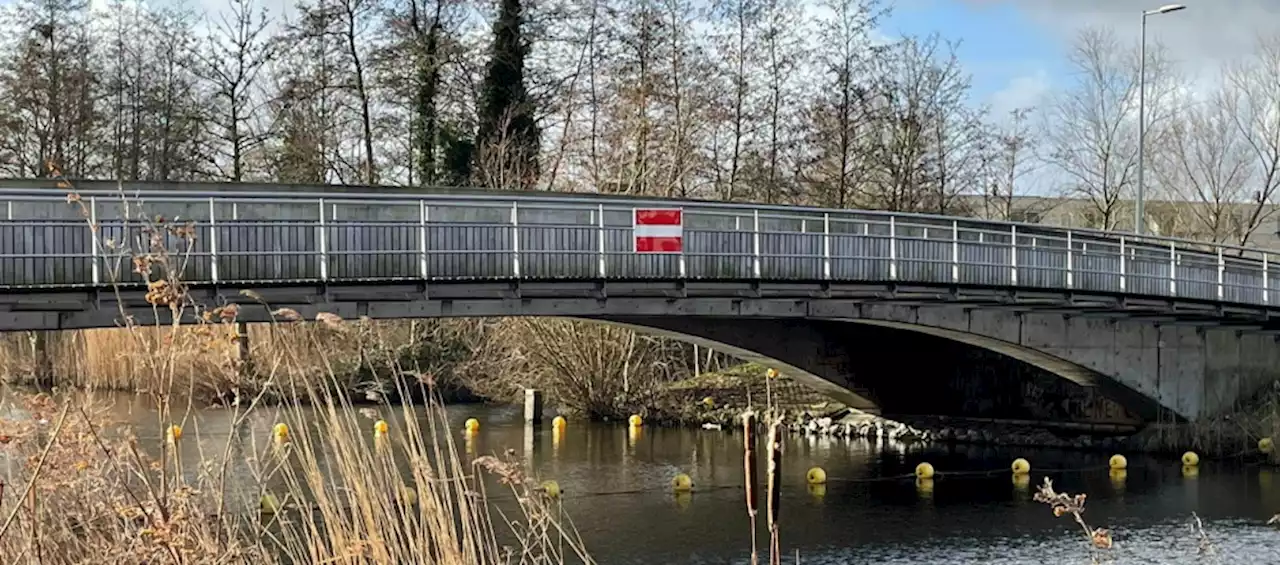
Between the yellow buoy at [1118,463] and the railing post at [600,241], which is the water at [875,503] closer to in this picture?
the yellow buoy at [1118,463]

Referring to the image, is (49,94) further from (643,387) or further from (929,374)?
(929,374)

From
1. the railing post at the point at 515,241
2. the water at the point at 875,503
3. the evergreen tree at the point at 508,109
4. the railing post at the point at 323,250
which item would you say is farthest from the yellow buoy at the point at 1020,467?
the evergreen tree at the point at 508,109

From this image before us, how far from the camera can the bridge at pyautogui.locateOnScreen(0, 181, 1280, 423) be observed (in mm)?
15148

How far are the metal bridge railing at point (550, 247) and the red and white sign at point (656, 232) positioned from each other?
6.0 inches

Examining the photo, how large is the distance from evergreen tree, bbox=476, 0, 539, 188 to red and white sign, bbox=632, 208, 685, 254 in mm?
13604

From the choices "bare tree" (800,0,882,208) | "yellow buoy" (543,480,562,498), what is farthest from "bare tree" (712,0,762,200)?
"yellow buoy" (543,480,562,498)

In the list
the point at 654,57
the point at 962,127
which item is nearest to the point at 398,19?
the point at 654,57

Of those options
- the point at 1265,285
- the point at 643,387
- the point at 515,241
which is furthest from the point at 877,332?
the point at 515,241

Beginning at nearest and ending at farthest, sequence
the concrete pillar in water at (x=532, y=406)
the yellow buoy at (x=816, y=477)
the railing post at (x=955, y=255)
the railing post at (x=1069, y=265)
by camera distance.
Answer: the yellow buoy at (x=816, y=477), the railing post at (x=955, y=255), the railing post at (x=1069, y=265), the concrete pillar in water at (x=532, y=406)

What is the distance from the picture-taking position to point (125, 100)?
112 ft

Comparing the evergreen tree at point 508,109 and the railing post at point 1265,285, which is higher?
the evergreen tree at point 508,109

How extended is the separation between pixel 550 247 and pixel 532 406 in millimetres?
11348

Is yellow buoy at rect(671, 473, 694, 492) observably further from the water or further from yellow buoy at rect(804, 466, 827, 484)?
yellow buoy at rect(804, 466, 827, 484)

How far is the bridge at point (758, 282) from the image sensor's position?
15148 mm
